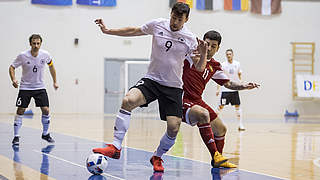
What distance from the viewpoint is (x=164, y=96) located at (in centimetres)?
543

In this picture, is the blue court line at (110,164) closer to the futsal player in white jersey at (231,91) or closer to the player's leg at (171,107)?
the player's leg at (171,107)

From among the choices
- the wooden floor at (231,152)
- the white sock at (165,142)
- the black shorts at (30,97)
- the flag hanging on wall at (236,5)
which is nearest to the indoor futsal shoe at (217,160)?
the wooden floor at (231,152)

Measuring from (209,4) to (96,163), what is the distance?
17.1 m

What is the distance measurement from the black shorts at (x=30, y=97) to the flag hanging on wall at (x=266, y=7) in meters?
14.6

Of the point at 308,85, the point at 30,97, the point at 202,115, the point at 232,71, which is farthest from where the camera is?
the point at 308,85

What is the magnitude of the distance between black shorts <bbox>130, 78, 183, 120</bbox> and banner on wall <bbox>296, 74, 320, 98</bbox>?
16.3 meters

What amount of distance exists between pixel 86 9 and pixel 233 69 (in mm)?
9305

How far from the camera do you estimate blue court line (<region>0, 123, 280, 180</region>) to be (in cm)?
533

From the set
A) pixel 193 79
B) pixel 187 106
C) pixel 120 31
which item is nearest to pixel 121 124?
pixel 120 31

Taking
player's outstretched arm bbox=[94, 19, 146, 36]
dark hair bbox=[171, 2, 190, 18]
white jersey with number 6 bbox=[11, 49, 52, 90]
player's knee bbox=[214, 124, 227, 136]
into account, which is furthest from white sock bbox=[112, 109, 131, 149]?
white jersey with number 6 bbox=[11, 49, 52, 90]

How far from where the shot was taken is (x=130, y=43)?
834 inches

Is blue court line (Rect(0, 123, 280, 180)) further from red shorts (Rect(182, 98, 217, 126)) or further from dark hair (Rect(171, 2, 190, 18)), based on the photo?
dark hair (Rect(171, 2, 190, 18))

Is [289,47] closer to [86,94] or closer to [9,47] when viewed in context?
[86,94]

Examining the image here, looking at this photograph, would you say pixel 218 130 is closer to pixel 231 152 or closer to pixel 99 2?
pixel 231 152
